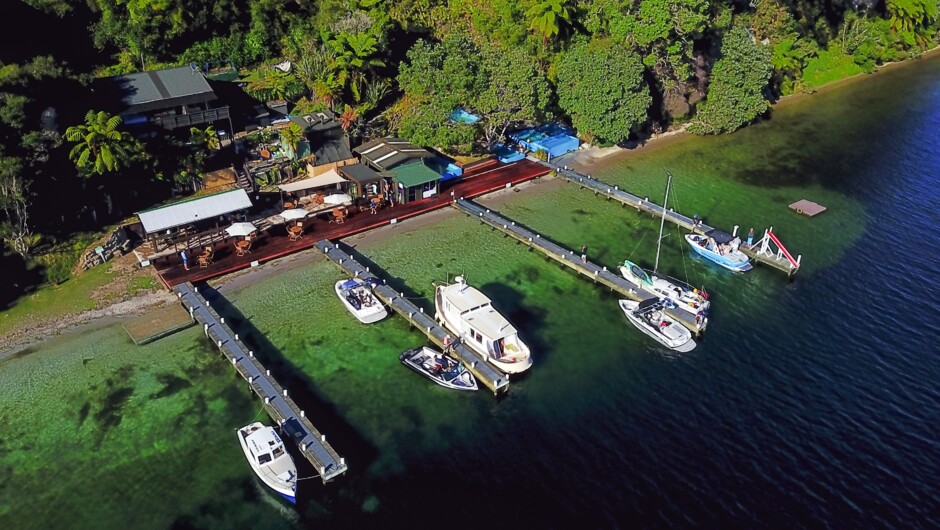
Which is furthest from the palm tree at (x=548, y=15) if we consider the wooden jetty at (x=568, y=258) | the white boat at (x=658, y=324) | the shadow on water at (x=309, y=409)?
the shadow on water at (x=309, y=409)

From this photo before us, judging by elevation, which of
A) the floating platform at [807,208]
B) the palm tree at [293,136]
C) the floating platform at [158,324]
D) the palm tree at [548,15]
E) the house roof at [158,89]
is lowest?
the floating platform at [158,324]

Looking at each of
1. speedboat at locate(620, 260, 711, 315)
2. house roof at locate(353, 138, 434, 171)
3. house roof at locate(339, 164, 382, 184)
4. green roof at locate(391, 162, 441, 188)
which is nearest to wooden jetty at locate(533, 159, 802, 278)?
speedboat at locate(620, 260, 711, 315)

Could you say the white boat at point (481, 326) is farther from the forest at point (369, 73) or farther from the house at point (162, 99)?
the house at point (162, 99)

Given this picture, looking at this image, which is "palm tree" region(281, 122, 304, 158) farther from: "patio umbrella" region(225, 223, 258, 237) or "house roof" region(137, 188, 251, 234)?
"patio umbrella" region(225, 223, 258, 237)

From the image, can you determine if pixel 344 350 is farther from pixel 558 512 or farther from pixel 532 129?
pixel 532 129

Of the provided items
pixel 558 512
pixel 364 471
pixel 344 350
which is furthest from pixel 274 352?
pixel 558 512

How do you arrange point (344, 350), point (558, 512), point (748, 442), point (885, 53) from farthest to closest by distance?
point (885, 53) → point (344, 350) → point (748, 442) → point (558, 512)
